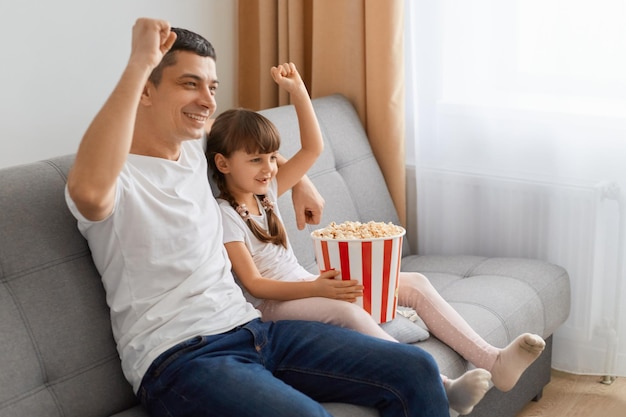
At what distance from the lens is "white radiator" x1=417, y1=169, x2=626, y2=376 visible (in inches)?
118

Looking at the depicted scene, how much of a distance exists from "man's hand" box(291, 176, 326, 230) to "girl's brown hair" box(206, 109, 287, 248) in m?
0.10

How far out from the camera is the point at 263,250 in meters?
2.38

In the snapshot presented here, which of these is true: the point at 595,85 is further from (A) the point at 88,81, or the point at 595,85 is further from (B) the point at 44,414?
(B) the point at 44,414

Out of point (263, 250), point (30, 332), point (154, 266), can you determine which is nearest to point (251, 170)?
point (263, 250)

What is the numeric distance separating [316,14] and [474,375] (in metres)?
1.61

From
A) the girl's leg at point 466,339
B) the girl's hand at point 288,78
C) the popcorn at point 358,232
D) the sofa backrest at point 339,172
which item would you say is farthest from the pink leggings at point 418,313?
the girl's hand at point 288,78

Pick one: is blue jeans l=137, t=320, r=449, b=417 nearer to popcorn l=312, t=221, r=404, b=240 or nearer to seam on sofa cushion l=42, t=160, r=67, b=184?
popcorn l=312, t=221, r=404, b=240

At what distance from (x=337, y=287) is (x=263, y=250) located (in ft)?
0.81

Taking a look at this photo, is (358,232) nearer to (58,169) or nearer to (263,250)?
(263,250)

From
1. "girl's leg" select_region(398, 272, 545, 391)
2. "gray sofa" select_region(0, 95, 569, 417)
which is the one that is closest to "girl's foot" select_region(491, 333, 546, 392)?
"girl's leg" select_region(398, 272, 545, 391)

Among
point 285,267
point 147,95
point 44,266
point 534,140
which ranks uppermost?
point 147,95

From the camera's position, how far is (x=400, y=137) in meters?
3.21

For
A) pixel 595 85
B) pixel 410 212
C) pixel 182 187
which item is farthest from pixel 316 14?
pixel 182 187

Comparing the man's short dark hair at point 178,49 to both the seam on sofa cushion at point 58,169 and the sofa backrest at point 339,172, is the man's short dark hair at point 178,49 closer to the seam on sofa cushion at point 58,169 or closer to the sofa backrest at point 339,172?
the seam on sofa cushion at point 58,169
